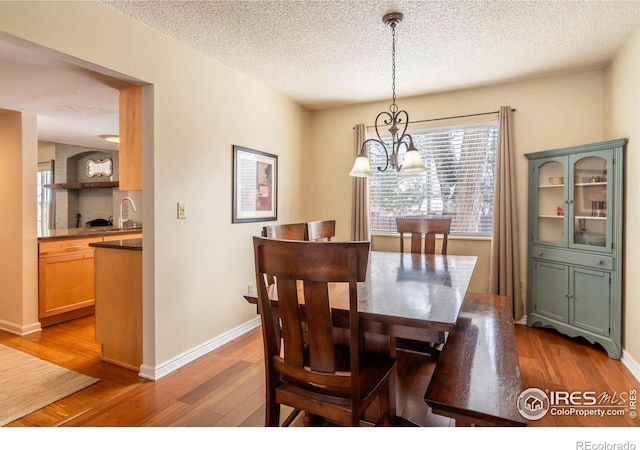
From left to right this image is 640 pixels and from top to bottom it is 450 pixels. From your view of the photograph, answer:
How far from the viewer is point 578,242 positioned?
Answer: 117 inches

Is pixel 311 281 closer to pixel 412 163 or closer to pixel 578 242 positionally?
pixel 412 163

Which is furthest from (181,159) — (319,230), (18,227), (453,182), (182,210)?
(453,182)

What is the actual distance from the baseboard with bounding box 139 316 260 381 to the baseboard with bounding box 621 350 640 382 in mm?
3035

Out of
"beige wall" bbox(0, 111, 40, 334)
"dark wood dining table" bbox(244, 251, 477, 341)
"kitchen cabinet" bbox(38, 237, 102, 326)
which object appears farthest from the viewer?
"kitchen cabinet" bbox(38, 237, 102, 326)

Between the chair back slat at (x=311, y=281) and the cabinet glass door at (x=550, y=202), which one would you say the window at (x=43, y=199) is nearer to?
the chair back slat at (x=311, y=281)

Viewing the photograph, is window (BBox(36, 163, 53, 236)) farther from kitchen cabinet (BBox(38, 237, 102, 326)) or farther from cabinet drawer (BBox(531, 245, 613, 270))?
cabinet drawer (BBox(531, 245, 613, 270))

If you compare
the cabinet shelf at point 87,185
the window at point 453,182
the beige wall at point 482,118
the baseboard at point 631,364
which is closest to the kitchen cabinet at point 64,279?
the cabinet shelf at point 87,185

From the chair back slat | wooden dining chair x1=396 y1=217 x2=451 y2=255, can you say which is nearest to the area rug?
the chair back slat

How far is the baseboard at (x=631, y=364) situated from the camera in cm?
237

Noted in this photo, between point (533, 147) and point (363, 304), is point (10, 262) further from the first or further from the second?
point (533, 147)

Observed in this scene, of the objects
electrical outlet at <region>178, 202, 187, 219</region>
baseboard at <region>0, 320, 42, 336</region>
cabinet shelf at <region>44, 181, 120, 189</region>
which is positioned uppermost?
cabinet shelf at <region>44, 181, 120, 189</region>

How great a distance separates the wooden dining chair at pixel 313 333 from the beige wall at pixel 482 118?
2758 mm

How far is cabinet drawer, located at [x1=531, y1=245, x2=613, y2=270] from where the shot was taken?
108 inches

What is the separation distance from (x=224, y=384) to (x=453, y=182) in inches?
116
